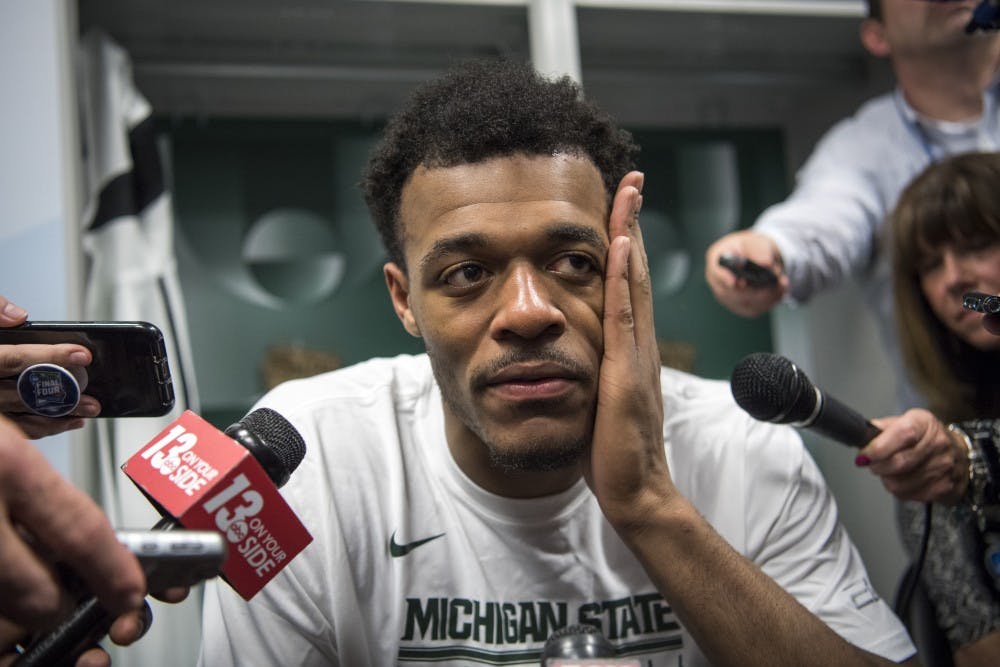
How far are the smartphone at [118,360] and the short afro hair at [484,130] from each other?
402 mm

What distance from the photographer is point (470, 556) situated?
1.03 meters

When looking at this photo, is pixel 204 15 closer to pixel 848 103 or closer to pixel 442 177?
pixel 442 177

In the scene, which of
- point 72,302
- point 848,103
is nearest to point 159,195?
point 72,302

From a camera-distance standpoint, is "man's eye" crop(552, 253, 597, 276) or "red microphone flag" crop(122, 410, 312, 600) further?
"man's eye" crop(552, 253, 597, 276)

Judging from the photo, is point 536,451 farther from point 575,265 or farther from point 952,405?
point 952,405

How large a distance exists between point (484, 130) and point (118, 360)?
1.61ft

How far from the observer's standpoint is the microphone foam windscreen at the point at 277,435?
70 centimetres

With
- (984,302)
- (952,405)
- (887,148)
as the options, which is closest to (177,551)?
(984,302)

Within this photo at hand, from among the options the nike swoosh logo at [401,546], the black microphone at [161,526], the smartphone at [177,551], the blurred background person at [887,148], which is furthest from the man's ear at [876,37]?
Result: the smartphone at [177,551]

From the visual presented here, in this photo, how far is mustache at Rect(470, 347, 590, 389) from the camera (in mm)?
912

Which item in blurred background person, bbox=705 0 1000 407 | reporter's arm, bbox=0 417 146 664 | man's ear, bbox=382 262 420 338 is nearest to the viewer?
reporter's arm, bbox=0 417 146 664

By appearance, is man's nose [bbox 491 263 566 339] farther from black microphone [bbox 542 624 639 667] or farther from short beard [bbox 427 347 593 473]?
black microphone [bbox 542 624 639 667]

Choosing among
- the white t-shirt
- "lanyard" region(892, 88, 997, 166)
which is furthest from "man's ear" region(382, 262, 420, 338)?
"lanyard" region(892, 88, 997, 166)

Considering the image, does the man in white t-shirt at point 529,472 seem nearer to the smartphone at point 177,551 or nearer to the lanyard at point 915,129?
the smartphone at point 177,551
